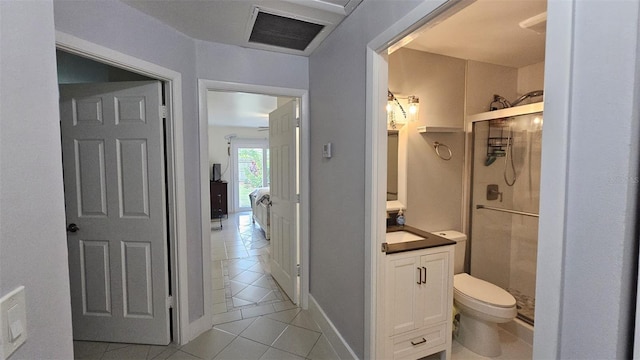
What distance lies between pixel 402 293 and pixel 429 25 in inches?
59.1

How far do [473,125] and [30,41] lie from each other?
9.37ft

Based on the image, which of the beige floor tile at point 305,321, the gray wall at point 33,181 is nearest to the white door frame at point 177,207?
the beige floor tile at point 305,321

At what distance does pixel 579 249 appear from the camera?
0.70 metres

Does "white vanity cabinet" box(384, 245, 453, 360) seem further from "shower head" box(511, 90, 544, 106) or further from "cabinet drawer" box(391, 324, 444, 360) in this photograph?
"shower head" box(511, 90, 544, 106)

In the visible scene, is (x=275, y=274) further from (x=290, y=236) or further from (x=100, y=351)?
(x=100, y=351)

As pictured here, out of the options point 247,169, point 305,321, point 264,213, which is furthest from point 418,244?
point 247,169

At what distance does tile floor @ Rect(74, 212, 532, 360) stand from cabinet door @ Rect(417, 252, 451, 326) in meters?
0.47

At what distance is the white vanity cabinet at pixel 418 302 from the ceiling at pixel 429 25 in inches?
51.8

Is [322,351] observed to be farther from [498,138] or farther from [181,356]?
[498,138]

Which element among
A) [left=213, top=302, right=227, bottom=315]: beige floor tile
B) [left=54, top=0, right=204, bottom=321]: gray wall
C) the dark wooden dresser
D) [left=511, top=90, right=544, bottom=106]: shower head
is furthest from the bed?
[left=511, top=90, right=544, bottom=106]: shower head

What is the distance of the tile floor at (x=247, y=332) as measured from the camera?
80.6 inches

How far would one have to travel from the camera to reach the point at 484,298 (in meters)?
2.01

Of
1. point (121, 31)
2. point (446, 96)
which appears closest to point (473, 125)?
point (446, 96)

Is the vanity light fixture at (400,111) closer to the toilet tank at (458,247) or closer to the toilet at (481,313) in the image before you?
the toilet tank at (458,247)
